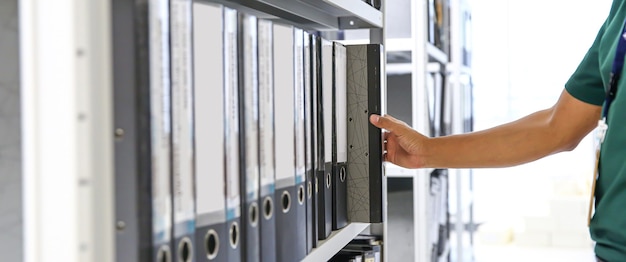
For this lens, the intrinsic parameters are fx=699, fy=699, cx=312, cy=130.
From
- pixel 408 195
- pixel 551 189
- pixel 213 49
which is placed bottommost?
pixel 551 189

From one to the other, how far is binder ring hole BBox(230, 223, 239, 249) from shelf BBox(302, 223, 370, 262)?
0.74 feet

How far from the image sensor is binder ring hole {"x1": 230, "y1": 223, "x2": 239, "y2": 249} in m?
0.70

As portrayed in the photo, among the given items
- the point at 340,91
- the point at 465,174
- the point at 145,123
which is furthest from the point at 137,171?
the point at 465,174

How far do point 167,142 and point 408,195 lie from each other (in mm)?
1955

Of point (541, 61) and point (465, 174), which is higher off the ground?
point (541, 61)

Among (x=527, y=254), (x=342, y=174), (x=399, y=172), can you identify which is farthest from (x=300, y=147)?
(x=527, y=254)

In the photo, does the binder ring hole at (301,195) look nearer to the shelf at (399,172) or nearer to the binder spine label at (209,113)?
the binder spine label at (209,113)

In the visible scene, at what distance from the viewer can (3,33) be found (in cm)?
61

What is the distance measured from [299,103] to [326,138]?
0.55 ft

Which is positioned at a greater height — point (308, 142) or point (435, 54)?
point (435, 54)

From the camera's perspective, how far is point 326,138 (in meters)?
1.06

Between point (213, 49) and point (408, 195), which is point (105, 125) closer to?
point (213, 49)

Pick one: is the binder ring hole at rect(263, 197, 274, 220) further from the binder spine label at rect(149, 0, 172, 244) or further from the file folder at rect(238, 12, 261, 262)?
the binder spine label at rect(149, 0, 172, 244)

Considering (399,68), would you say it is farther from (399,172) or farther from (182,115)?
(182,115)
